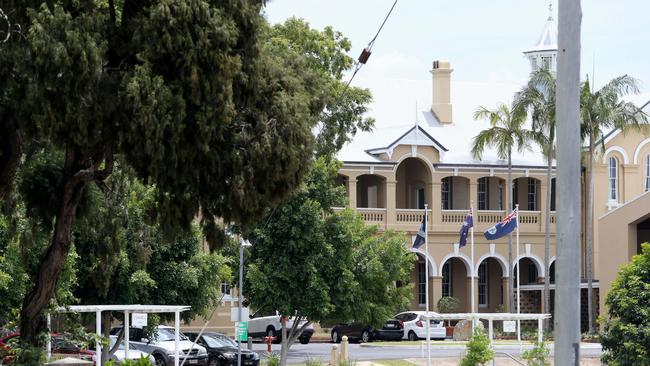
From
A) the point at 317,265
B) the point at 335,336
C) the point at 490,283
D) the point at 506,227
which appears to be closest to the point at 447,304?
the point at 490,283

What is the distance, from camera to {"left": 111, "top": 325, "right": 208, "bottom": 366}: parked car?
121 feet

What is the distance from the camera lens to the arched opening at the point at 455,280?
2466 inches

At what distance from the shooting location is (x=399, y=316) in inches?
2146

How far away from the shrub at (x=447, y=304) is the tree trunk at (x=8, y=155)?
41715 mm

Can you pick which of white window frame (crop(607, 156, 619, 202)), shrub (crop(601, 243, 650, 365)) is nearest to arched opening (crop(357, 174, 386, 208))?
white window frame (crop(607, 156, 619, 202))

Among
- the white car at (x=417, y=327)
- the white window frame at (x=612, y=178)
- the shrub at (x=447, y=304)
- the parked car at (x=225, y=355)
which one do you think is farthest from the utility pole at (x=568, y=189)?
the white window frame at (x=612, y=178)

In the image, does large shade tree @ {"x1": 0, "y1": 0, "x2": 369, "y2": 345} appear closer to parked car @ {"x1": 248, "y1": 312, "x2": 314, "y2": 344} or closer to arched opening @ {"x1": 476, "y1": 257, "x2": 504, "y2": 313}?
parked car @ {"x1": 248, "y1": 312, "x2": 314, "y2": 344}

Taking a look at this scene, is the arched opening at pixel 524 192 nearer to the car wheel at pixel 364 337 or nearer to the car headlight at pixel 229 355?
the car wheel at pixel 364 337

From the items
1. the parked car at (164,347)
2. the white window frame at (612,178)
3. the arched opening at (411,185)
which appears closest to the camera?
the parked car at (164,347)

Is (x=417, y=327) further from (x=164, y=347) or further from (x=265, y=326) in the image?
(x=164, y=347)

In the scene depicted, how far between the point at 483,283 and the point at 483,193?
4.55m

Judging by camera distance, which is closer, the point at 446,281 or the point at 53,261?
the point at 53,261

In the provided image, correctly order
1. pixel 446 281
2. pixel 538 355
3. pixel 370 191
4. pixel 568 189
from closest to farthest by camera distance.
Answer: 1. pixel 568 189
2. pixel 538 355
3. pixel 370 191
4. pixel 446 281

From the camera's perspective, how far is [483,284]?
63062mm
